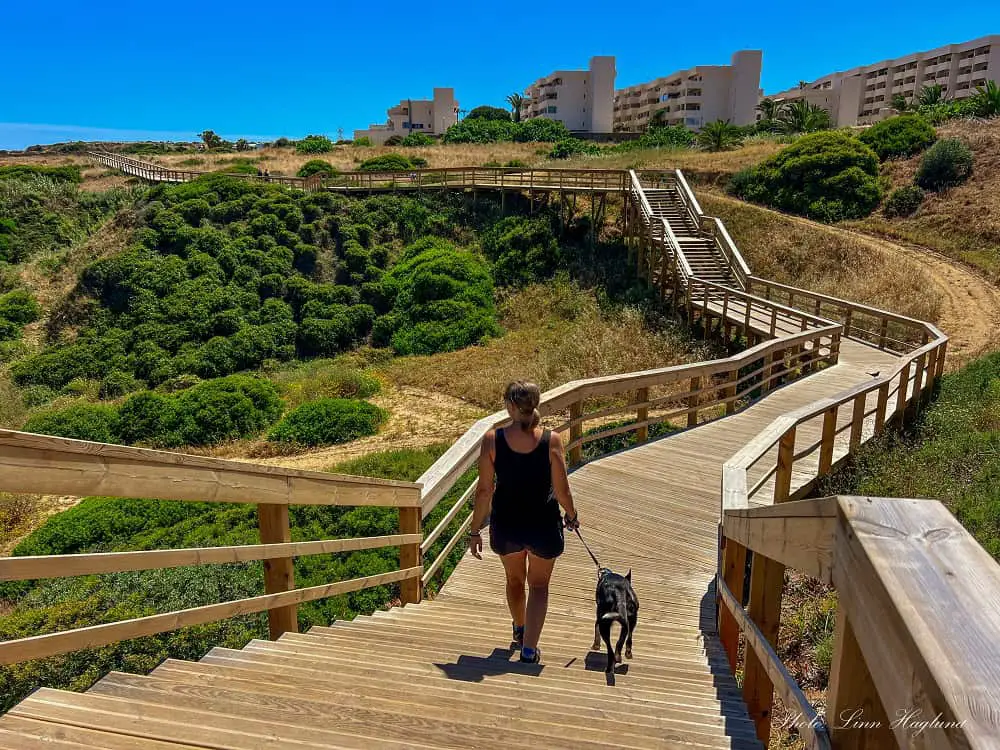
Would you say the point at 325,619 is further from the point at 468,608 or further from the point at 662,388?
the point at 662,388

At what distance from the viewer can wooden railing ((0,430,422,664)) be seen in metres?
1.79

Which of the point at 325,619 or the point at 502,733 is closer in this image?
the point at 502,733

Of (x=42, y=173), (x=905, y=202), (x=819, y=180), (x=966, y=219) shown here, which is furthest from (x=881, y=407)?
(x=42, y=173)

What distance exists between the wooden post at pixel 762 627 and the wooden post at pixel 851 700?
112cm

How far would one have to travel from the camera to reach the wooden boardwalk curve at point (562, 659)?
1.98 metres

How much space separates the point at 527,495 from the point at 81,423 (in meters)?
14.6

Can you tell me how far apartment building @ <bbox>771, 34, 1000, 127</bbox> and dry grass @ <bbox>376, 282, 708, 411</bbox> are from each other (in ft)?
167

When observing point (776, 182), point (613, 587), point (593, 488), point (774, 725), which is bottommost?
point (774, 725)

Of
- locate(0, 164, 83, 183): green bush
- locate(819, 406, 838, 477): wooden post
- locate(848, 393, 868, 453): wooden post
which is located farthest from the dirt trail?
locate(0, 164, 83, 183): green bush

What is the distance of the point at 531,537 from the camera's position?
3512 mm

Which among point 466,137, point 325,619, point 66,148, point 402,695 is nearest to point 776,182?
point 325,619

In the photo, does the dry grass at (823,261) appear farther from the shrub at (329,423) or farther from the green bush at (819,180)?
the shrub at (329,423)

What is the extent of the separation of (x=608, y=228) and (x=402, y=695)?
2371 cm

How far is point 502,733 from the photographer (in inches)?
83.1
